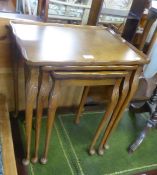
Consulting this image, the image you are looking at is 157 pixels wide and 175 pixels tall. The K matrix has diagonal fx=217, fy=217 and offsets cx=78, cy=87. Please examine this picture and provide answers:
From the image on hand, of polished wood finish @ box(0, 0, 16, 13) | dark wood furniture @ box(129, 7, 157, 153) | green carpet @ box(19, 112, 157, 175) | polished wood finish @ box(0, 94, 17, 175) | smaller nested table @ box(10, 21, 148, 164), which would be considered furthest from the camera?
dark wood furniture @ box(129, 7, 157, 153)

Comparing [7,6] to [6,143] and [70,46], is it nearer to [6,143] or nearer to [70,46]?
[70,46]

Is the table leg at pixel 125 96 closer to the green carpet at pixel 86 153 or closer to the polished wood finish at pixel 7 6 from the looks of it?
the green carpet at pixel 86 153

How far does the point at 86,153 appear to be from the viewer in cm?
145

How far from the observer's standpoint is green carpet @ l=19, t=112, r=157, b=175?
4.36 ft

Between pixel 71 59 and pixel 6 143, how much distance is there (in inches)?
23.3

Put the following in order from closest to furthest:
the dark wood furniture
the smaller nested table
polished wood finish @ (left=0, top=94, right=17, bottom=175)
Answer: the smaller nested table
polished wood finish @ (left=0, top=94, right=17, bottom=175)
the dark wood furniture

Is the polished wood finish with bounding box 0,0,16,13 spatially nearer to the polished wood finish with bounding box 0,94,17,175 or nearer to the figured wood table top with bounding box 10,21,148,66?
the figured wood table top with bounding box 10,21,148,66

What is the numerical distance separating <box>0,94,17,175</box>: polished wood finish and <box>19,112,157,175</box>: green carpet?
215mm

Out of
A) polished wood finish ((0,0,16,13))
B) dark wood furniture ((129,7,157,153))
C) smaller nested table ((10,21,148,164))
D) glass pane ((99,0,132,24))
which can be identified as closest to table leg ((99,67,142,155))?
smaller nested table ((10,21,148,164))

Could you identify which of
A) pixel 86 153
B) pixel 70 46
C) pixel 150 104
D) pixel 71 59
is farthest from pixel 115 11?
pixel 86 153

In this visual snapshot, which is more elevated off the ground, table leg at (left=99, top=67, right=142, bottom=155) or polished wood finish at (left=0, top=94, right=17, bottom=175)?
table leg at (left=99, top=67, right=142, bottom=155)

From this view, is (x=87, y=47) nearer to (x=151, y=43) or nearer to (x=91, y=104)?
(x=151, y=43)

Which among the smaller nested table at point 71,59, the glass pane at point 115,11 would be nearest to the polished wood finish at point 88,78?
the smaller nested table at point 71,59

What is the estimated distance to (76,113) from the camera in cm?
171
